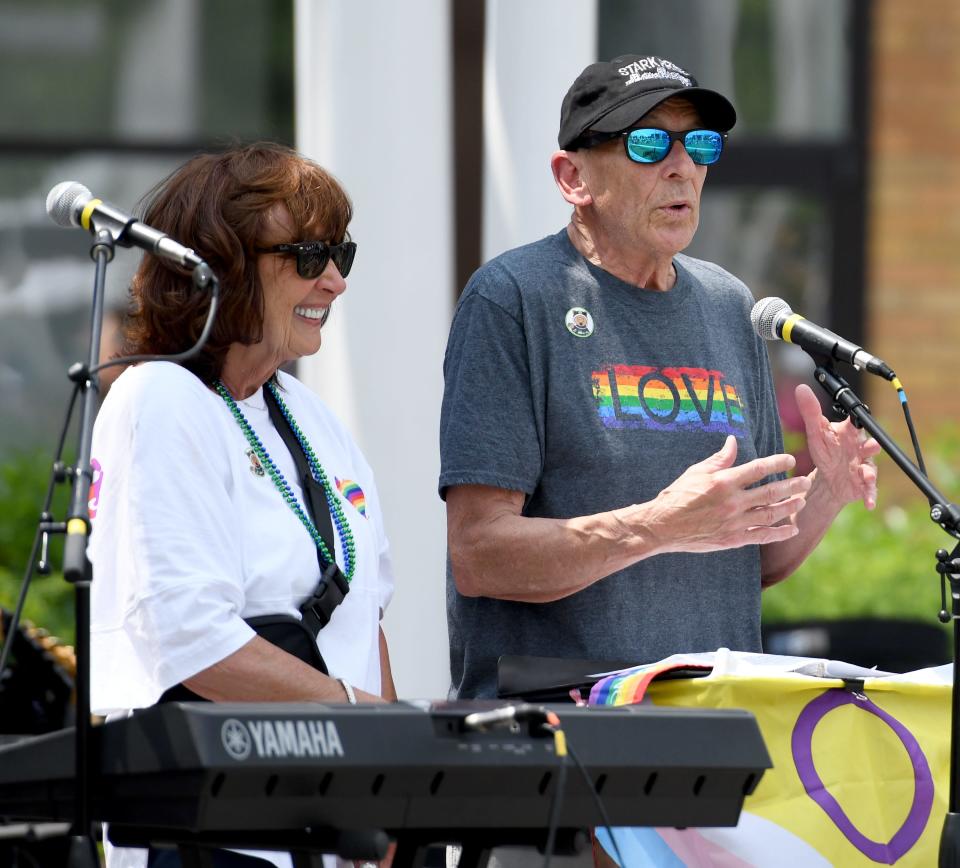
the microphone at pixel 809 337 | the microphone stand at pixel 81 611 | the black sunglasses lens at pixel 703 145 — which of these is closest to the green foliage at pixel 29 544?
the black sunglasses lens at pixel 703 145

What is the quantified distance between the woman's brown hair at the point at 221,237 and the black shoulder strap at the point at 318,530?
0.16 metres

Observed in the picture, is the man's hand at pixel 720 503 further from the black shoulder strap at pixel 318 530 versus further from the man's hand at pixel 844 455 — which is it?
the black shoulder strap at pixel 318 530

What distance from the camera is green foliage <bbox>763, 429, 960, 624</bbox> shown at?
7.04 metres

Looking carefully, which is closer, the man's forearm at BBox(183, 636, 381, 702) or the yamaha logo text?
the yamaha logo text

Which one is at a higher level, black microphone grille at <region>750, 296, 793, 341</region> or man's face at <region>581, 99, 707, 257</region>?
man's face at <region>581, 99, 707, 257</region>

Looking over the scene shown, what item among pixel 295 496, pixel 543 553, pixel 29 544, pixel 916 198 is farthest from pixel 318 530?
pixel 916 198

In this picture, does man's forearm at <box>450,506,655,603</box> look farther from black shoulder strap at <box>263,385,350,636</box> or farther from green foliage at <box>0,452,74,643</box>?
green foliage at <box>0,452,74,643</box>

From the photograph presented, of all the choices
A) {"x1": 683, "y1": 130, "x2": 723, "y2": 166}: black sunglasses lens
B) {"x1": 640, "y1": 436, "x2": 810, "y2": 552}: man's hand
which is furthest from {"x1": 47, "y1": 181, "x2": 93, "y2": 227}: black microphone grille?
{"x1": 683, "y1": 130, "x2": 723, "y2": 166}: black sunglasses lens

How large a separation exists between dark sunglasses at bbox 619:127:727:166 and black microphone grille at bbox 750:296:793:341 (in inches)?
12.8

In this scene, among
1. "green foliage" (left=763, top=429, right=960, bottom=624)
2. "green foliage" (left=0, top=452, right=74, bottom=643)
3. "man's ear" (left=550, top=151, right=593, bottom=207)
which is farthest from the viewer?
"green foliage" (left=763, top=429, right=960, bottom=624)

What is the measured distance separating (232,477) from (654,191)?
3.54 feet

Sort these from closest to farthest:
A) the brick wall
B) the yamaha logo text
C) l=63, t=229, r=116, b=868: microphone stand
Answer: the yamaha logo text < l=63, t=229, r=116, b=868: microphone stand < the brick wall

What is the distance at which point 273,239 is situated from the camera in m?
3.30

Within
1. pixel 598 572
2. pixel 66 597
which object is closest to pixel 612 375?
pixel 598 572
